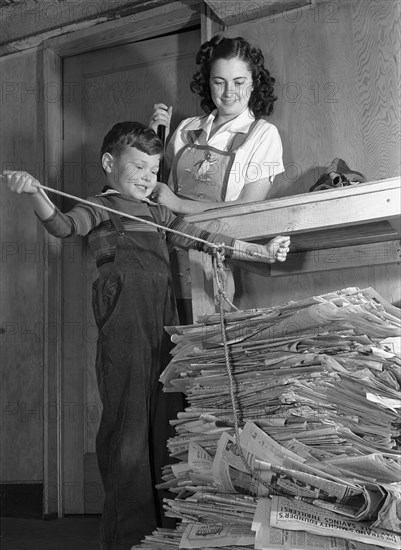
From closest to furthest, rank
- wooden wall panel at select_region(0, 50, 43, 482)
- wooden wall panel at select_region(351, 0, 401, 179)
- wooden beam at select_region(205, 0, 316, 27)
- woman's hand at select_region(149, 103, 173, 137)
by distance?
wooden wall panel at select_region(351, 0, 401, 179), wooden beam at select_region(205, 0, 316, 27), woman's hand at select_region(149, 103, 173, 137), wooden wall panel at select_region(0, 50, 43, 482)

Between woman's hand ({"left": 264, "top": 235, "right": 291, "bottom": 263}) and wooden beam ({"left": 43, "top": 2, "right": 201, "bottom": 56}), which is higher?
wooden beam ({"left": 43, "top": 2, "right": 201, "bottom": 56})

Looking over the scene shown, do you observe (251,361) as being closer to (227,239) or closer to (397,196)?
(227,239)

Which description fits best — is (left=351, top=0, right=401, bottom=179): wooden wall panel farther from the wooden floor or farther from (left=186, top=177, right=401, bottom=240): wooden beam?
the wooden floor

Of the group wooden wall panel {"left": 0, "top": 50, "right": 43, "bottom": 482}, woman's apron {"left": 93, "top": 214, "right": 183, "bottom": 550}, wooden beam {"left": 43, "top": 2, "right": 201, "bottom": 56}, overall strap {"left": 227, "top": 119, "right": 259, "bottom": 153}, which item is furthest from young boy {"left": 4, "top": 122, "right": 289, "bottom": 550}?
wooden wall panel {"left": 0, "top": 50, "right": 43, "bottom": 482}

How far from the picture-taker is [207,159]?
7.54 feet

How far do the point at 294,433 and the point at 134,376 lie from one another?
455 mm

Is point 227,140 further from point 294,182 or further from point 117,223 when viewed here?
point 117,223

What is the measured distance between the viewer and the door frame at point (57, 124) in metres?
2.62

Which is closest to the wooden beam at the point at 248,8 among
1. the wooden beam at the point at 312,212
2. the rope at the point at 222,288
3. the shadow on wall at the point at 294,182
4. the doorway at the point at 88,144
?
the doorway at the point at 88,144

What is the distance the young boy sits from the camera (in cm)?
190

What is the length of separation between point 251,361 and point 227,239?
328 millimetres

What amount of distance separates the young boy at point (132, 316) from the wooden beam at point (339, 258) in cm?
23

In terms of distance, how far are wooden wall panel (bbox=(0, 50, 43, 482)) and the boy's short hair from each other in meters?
0.75

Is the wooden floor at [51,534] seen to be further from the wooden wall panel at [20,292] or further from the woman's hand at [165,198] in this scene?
the woman's hand at [165,198]
